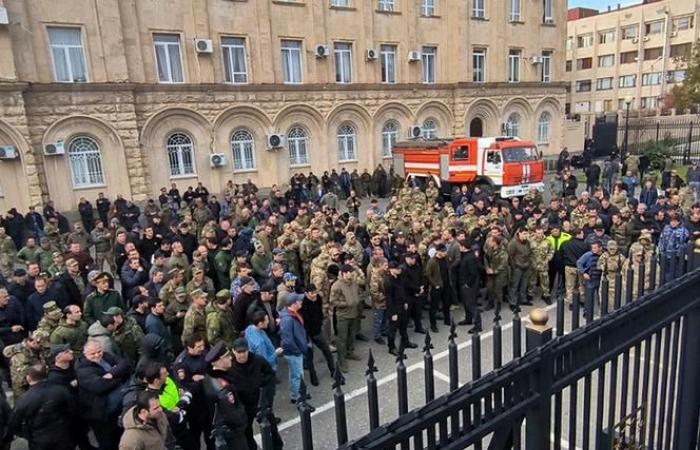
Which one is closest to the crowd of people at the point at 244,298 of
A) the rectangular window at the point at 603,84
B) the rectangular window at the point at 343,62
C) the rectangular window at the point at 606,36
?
the rectangular window at the point at 343,62

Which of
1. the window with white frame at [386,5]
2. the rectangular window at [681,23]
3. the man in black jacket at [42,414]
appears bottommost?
the man in black jacket at [42,414]

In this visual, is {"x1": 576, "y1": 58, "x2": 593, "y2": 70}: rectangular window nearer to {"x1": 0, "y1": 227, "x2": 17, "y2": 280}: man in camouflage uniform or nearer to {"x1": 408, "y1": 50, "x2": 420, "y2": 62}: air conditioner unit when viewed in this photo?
{"x1": 408, "y1": 50, "x2": 420, "y2": 62}: air conditioner unit

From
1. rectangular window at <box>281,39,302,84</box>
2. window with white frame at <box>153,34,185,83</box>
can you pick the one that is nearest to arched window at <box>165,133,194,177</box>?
window with white frame at <box>153,34,185,83</box>

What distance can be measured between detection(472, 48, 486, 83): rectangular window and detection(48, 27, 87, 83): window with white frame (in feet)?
68.3

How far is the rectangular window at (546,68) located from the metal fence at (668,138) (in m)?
5.89

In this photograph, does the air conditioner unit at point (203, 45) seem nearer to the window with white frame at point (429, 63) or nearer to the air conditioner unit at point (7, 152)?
the air conditioner unit at point (7, 152)

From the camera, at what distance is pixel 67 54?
1909 centimetres

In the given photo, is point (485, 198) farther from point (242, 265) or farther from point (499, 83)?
point (499, 83)

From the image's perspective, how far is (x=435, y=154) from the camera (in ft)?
71.2

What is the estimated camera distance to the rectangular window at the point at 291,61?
2362cm

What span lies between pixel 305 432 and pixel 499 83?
3083 cm

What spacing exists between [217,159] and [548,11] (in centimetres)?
2437

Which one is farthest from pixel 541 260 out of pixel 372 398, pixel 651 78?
pixel 651 78

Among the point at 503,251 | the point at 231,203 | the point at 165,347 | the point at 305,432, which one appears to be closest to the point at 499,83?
the point at 231,203
